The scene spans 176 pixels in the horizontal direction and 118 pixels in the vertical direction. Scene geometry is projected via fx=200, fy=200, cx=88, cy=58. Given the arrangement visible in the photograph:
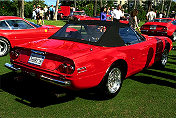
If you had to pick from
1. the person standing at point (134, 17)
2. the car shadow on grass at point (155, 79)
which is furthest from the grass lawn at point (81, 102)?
the person standing at point (134, 17)

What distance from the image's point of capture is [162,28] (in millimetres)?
11844

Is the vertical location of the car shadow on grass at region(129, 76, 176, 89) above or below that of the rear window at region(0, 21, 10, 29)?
below

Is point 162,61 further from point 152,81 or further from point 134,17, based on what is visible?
point 134,17

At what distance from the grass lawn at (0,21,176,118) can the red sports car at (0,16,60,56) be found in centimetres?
256

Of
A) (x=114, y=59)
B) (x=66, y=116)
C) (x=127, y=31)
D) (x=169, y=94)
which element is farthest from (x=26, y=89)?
(x=169, y=94)

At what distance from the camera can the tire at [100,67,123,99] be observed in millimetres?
3643

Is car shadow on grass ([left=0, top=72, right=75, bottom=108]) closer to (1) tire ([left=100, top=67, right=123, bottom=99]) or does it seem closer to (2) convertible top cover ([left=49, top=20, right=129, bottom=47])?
(1) tire ([left=100, top=67, right=123, bottom=99])

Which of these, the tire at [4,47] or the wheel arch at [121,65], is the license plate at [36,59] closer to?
the wheel arch at [121,65]

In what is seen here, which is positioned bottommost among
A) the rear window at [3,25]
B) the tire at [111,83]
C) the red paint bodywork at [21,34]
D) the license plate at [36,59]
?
the tire at [111,83]

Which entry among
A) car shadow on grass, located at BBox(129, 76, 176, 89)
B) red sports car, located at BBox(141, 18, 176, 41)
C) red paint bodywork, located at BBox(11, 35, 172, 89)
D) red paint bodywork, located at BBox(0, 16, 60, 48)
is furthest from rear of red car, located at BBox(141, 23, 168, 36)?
red paint bodywork, located at BBox(11, 35, 172, 89)

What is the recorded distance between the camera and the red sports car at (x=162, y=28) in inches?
465

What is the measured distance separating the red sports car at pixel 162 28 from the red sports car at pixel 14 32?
7.11 m

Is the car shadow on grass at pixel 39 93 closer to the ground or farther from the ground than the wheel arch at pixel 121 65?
closer to the ground

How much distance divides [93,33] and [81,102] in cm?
142
